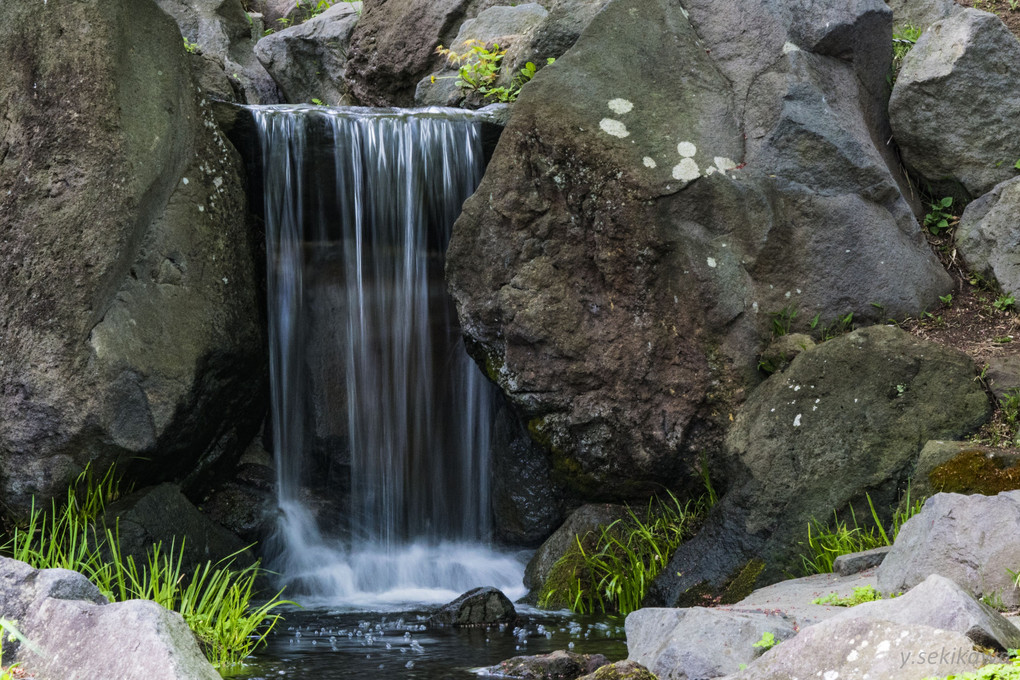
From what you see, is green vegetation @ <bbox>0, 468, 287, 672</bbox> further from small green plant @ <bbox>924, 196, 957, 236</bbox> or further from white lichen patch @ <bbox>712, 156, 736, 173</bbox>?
small green plant @ <bbox>924, 196, 957, 236</bbox>

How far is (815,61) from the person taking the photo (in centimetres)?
705

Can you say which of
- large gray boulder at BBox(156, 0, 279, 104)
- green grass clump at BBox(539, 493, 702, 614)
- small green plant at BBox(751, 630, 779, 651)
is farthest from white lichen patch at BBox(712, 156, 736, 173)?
large gray boulder at BBox(156, 0, 279, 104)

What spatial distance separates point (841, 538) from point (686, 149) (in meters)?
2.66

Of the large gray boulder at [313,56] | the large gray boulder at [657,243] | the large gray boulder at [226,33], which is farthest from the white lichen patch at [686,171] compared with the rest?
the large gray boulder at [226,33]

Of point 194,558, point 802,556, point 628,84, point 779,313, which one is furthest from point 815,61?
point 194,558

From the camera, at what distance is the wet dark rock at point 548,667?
15.0 feet

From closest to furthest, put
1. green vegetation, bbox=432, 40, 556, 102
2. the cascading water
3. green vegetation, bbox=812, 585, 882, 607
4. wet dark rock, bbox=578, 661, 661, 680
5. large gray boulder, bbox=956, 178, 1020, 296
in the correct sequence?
wet dark rock, bbox=578, 661, 661, 680 < green vegetation, bbox=812, 585, 882, 607 < large gray boulder, bbox=956, 178, 1020, 296 < the cascading water < green vegetation, bbox=432, 40, 556, 102

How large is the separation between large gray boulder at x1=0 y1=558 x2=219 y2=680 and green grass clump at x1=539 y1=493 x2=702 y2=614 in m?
3.53

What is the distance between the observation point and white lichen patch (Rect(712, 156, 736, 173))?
21.6ft

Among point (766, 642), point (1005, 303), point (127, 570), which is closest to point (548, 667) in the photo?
point (766, 642)

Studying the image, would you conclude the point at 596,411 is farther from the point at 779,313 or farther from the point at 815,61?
the point at 815,61

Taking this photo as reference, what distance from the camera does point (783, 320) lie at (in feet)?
21.4

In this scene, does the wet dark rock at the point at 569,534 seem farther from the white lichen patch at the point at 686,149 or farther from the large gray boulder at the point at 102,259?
the large gray boulder at the point at 102,259

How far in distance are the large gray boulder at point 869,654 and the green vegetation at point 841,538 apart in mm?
2310
